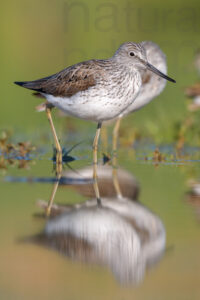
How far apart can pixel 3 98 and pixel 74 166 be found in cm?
731

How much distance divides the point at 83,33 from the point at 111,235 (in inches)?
630

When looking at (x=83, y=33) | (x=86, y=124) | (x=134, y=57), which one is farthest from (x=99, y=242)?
(x=83, y=33)

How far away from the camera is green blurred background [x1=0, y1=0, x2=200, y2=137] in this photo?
57.5 feet

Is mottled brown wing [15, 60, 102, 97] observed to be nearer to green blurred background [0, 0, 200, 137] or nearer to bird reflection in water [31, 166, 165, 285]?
bird reflection in water [31, 166, 165, 285]

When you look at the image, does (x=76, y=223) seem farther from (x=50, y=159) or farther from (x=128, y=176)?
(x=50, y=159)

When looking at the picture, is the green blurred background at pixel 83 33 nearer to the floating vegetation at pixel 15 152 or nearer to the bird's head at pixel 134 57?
the floating vegetation at pixel 15 152

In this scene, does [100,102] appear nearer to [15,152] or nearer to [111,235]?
[15,152]

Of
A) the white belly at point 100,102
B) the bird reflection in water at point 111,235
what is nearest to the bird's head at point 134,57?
the white belly at point 100,102

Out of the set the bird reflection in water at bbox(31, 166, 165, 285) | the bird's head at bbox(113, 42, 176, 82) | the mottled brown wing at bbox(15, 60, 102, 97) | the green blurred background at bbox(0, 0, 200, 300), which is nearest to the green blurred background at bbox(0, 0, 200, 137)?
the green blurred background at bbox(0, 0, 200, 300)

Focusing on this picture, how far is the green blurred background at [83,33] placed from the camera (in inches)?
690

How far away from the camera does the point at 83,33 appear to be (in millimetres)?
20516

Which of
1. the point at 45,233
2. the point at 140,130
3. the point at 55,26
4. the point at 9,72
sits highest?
the point at 55,26

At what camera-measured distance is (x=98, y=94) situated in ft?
26.1

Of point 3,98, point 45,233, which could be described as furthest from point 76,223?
point 3,98
